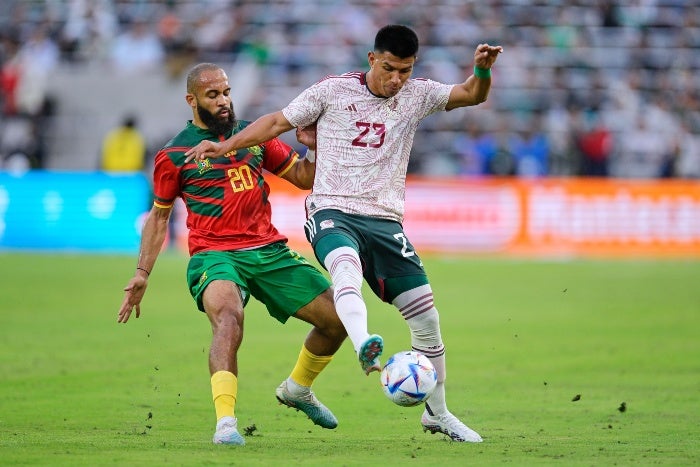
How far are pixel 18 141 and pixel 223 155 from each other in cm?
2185

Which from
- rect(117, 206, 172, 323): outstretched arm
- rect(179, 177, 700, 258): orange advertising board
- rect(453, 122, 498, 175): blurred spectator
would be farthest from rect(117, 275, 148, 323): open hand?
rect(453, 122, 498, 175): blurred spectator

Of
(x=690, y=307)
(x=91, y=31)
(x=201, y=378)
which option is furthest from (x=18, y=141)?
(x=201, y=378)

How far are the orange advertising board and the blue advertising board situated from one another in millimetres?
2901

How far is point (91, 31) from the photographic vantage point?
3108cm

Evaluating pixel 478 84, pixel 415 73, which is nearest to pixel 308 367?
pixel 478 84

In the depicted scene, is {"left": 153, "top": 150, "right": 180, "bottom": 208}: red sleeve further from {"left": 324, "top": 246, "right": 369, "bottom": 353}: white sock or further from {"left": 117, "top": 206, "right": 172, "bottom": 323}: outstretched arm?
{"left": 324, "top": 246, "right": 369, "bottom": 353}: white sock

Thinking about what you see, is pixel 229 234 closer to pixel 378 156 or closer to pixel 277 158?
pixel 277 158

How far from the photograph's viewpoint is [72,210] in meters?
25.6

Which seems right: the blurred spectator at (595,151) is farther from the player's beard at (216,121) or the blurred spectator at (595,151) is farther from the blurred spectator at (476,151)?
the player's beard at (216,121)

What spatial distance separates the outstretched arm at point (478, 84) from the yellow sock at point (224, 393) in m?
2.35

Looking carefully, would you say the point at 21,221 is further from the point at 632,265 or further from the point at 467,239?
A: the point at 632,265

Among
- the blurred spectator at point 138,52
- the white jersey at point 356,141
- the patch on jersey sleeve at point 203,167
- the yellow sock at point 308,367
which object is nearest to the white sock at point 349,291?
the white jersey at point 356,141

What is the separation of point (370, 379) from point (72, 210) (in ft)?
48.7

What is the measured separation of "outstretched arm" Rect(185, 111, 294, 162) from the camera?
820cm
